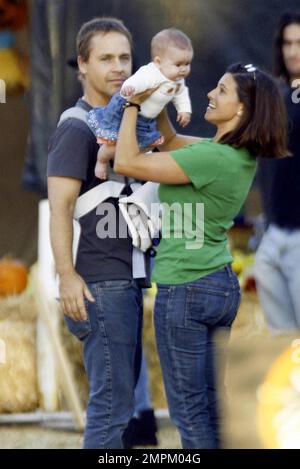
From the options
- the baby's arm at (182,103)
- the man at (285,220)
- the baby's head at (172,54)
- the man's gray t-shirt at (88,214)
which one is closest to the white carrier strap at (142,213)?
the man's gray t-shirt at (88,214)

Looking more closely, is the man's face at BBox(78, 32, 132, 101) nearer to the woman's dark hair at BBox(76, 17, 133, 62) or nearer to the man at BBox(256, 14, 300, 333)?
the woman's dark hair at BBox(76, 17, 133, 62)

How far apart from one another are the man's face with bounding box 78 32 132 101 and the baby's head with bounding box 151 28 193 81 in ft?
0.65

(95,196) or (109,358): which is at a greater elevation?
(95,196)

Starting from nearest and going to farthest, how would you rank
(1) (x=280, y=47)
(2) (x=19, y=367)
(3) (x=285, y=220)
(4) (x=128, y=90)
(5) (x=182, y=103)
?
(4) (x=128, y=90)
(5) (x=182, y=103)
(3) (x=285, y=220)
(1) (x=280, y=47)
(2) (x=19, y=367)

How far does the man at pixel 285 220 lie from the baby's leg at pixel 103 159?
108 cm

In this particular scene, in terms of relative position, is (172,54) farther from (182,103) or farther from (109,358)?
(109,358)

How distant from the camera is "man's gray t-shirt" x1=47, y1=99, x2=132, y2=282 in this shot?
3.60 m

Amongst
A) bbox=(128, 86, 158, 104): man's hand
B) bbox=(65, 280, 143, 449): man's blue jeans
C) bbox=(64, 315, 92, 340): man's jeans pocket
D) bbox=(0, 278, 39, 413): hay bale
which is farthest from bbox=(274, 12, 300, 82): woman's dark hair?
bbox=(0, 278, 39, 413): hay bale

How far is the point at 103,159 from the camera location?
3.60 meters

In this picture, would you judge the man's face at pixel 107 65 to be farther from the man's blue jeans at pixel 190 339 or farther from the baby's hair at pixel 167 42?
the man's blue jeans at pixel 190 339

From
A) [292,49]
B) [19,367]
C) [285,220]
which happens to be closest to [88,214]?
[285,220]

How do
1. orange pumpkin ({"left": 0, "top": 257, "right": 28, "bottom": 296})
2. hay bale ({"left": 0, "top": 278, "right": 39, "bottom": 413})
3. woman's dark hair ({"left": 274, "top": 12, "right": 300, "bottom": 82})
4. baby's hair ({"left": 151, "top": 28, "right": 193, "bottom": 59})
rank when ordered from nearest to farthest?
baby's hair ({"left": 151, "top": 28, "right": 193, "bottom": 59}), woman's dark hair ({"left": 274, "top": 12, "right": 300, "bottom": 82}), hay bale ({"left": 0, "top": 278, "right": 39, "bottom": 413}), orange pumpkin ({"left": 0, "top": 257, "right": 28, "bottom": 296})

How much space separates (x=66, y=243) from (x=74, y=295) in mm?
162

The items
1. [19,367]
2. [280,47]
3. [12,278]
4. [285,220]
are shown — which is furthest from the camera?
[12,278]
